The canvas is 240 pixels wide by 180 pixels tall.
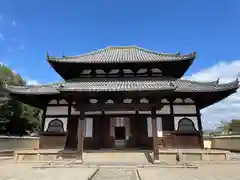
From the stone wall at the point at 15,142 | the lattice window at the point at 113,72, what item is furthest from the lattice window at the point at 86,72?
the stone wall at the point at 15,142

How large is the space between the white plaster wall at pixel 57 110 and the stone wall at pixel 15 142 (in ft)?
26.8

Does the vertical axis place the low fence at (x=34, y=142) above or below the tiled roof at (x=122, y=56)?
below

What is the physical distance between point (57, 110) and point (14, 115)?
21.2 meters

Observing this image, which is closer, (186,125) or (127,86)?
(127,86)

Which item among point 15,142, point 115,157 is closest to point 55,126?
point 115,157

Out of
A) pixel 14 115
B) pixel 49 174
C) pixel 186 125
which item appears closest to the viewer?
pixel 49 174

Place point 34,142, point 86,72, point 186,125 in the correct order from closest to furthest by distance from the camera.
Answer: point 186,125 → point 86,72 → point 34,142

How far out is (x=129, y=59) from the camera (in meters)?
16.8

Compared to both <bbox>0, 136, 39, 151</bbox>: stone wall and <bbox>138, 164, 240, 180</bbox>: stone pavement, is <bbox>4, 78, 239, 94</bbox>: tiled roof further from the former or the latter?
<bbox>0, 136, 39, 151</bbox>: stone wall

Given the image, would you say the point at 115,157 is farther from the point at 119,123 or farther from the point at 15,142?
the point at 15,142

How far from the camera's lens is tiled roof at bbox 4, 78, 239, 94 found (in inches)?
480

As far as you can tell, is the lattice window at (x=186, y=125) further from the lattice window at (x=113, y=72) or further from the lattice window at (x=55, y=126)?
the lattice window at (x=55, y=126)

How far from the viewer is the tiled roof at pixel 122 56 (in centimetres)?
→ 1619

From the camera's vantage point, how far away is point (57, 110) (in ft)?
50.9
